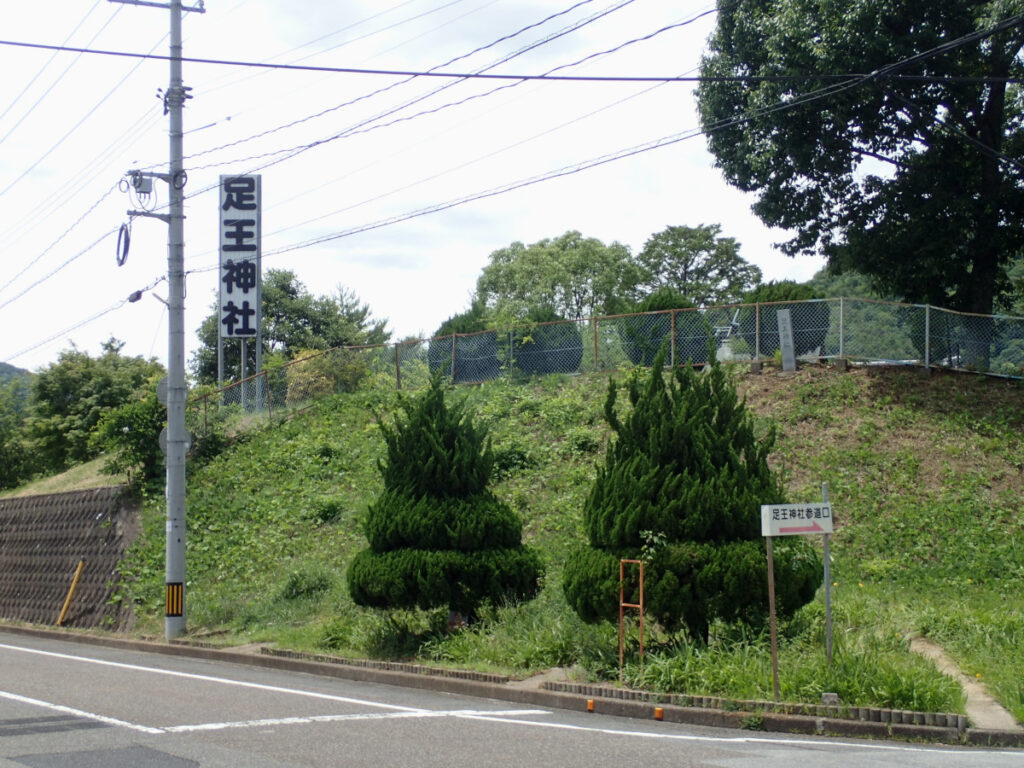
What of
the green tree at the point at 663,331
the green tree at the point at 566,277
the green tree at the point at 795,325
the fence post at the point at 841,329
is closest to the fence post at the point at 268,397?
the green tree at the point at 663,331

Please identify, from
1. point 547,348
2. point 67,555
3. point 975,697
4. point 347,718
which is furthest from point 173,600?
point 975,697

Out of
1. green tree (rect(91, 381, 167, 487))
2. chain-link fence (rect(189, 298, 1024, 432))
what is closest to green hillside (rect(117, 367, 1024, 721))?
chain-link fence (rect(189, 298, 1024, 432))

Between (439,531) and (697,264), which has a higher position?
(697,264)

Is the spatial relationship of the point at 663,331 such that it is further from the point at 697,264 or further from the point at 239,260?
the point at 697,264

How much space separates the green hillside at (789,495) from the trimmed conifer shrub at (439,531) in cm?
61

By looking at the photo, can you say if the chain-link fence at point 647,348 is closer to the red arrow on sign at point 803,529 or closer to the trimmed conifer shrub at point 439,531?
the trimmed conifer shrub at point 439,531

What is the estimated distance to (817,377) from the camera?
887 inches

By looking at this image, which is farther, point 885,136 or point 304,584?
point 885,136

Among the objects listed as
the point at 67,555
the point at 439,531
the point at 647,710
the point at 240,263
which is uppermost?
the point at 240,263

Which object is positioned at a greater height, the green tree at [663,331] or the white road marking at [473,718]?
the green tree at [663,331]

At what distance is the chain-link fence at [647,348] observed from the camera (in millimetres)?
22250

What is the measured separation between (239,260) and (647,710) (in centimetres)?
2604

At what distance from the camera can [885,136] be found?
24.0m

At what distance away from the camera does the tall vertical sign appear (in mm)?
33844
